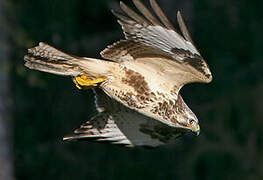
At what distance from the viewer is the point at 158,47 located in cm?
444

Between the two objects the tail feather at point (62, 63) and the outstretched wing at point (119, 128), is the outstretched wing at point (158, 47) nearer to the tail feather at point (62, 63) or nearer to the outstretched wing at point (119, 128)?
the tail feather at point (62, 63)

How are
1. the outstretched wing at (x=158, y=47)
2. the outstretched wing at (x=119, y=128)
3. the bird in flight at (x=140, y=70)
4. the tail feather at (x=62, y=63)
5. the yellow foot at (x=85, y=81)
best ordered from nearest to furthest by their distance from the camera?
the outstretched wing at (x=158, y=47), the bird in flight at (x=140, y=70), the tail feather at (x=62, y=63), the yellow foot at (x=85, y=81), the outstretched wing at (x=119, y=128)

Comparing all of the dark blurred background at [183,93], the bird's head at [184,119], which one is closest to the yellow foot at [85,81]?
the bird's head at [184,119]

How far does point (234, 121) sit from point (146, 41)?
7.30m

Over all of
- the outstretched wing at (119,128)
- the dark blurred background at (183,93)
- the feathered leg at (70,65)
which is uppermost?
the feathered leg at (70,65)

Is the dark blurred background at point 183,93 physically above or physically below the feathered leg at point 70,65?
below

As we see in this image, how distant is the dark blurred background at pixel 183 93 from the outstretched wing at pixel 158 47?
4914mm

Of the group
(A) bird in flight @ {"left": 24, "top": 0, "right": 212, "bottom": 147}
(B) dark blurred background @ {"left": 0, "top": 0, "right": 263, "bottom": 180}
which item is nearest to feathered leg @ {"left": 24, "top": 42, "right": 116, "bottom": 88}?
(A) bird in flight @ {"left": 24, "top": 0, "right": 212, "bottom": 147}

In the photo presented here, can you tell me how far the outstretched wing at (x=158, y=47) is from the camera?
4.28 m

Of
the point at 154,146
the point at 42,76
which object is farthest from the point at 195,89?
the point at 154,146

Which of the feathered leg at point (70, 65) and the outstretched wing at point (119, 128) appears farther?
the outstretched wing at point (119, 128)

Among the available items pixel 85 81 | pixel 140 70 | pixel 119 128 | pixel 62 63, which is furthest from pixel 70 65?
pixel 119 128

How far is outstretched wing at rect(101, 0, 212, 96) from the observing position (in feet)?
14.0

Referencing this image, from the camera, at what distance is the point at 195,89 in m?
11.5
